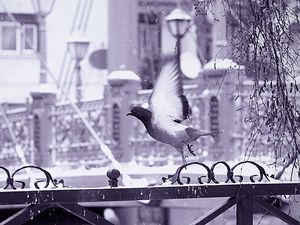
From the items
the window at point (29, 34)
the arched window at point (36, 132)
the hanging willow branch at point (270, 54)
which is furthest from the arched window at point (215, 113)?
the window at point (29, 34)

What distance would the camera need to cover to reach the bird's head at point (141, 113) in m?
3.62

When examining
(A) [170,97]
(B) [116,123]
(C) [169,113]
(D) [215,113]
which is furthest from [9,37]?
(C) [169,113]

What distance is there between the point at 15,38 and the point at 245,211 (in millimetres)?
16921

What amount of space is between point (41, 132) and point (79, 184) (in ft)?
7.17

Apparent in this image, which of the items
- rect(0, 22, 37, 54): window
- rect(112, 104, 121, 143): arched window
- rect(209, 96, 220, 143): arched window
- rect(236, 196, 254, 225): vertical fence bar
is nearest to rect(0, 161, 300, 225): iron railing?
rect(236, 196, 254, 225): vertical fence bar

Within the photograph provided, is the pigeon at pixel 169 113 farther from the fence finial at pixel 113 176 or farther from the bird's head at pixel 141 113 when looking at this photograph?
the fence finial at pixel 113 176

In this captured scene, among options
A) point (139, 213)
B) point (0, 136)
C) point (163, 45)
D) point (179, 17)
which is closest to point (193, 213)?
point (139, 213)

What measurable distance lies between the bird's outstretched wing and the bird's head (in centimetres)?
5

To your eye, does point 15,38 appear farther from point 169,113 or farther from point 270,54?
point 270,54

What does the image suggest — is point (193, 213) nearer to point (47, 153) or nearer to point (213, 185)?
point (47, 153)

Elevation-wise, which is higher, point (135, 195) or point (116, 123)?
point (116, 123)

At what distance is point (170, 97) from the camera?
3.88 metres

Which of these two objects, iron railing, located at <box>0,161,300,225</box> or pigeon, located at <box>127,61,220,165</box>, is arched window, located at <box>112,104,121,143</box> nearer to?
pigeon, located at <box>127,61,220,165</box>

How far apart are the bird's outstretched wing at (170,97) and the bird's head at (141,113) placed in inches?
1.9
